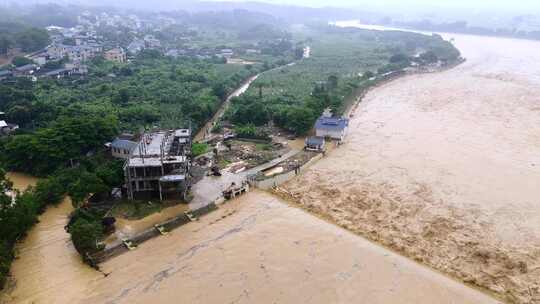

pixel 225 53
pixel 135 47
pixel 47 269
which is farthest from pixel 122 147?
pixel 135 47

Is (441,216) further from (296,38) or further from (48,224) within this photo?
(296,38)

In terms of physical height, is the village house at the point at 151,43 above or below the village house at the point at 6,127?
above

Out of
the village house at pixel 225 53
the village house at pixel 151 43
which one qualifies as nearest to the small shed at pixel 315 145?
the village house at pixel 225 53

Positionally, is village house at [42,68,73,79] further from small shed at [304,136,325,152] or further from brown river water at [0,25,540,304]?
small shed at [304,136,325,152]

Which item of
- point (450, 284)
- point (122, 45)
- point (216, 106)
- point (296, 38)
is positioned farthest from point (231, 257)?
point (296, 38)

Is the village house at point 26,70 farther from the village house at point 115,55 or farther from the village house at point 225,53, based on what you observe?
the village house at point 225,53

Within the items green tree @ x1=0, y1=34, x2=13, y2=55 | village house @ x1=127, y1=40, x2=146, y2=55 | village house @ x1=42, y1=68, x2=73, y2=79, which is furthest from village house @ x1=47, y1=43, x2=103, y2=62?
village house @ x1=42, y1=68, x2=73, y2=79

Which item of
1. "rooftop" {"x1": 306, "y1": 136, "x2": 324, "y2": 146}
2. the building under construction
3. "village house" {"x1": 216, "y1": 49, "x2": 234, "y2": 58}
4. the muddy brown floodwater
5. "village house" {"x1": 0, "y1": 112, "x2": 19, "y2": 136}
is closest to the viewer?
the muddy brown floodwater
